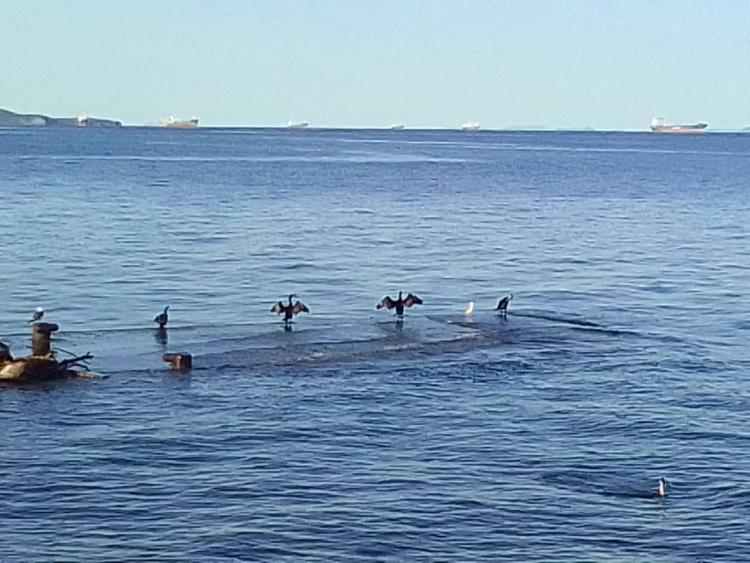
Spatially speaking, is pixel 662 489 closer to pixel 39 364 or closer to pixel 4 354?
pixel 39 364

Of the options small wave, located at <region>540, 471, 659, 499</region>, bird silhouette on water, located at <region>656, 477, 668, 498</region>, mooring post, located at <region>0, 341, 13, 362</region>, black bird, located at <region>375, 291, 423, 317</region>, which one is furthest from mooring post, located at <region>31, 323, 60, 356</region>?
bird silhouette on water, located at <region>656, 477, 668, 498</region>

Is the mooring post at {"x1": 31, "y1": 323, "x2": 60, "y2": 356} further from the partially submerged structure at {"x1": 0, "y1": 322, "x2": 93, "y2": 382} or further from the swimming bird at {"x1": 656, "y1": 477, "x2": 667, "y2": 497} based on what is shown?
the swimming bird at {"x1": 656, "y1": 477, "x2": 667, "y2": 497}

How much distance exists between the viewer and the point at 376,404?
2688 cm

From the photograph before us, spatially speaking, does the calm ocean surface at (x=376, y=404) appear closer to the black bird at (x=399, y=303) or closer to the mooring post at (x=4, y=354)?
the black bird at (x=399, y=303)

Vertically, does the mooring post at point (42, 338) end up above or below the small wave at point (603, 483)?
above

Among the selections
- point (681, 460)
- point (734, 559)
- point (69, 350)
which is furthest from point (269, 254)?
point (734, 559)

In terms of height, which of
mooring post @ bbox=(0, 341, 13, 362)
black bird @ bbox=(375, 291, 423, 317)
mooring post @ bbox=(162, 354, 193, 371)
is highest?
black bird @ bbox=(375, 291, 423, 317)

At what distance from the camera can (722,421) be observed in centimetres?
2647

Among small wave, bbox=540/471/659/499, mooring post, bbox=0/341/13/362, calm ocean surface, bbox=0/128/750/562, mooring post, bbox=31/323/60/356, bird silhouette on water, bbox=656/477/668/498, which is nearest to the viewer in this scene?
calm ocean surface, bbox=0/128/750/562

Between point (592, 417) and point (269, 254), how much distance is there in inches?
1164

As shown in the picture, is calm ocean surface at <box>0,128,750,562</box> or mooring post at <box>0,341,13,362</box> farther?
mooring post at <box>0,341,13,362</box>

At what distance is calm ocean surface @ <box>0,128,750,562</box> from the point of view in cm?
1972

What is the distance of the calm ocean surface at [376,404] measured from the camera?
19719 millimetres

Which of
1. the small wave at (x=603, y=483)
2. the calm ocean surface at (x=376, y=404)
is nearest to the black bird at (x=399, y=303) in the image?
the calm ocean surface at (x=376, y=404)
